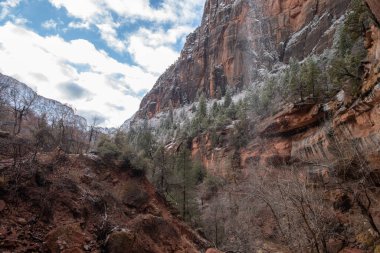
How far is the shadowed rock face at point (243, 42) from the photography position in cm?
8838

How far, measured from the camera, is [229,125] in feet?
195

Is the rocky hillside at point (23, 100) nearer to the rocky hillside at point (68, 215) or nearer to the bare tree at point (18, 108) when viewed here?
the bare tree at point (18, 108)

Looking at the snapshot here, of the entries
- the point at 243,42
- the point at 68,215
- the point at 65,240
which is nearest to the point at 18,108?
the point at 68,215

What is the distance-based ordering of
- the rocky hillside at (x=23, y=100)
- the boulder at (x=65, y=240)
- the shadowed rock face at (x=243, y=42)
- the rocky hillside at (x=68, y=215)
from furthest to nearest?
the shadowed rock face at (x=243, y=42), the rocky hillside at (x=23, y=100), the rocky hillside at (x=68, y=215), the boulder at (x=65, y=240)

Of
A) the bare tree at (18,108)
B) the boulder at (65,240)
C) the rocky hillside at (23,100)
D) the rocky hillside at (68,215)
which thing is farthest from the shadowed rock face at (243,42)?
the boulder at (65,240)

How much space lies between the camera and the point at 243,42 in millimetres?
111625

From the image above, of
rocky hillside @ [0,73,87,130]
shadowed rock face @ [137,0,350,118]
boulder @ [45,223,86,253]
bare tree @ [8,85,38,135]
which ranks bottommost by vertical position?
boulder @ [45,223,86,253]

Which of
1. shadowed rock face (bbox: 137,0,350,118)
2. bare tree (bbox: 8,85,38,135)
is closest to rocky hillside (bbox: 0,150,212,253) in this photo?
bare tree (bbox: 8,85,38,135)

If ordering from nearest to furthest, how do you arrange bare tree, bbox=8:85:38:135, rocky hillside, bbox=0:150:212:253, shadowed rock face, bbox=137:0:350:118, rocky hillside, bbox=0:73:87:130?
rocky hillside, bbox=0:150:212:253
bare tree, bbox=8:85:38:135
rocky hillside, bbox=0:73:87:130
shadowed rock face, bbox=137:0:350:118

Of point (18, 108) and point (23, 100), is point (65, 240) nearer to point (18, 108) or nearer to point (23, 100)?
point (18, 108)

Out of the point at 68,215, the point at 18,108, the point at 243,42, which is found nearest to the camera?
the point at 68,215

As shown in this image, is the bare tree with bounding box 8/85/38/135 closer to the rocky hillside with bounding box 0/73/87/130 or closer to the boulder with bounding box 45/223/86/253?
the rocky hillside with bounding box 0/73/87/130

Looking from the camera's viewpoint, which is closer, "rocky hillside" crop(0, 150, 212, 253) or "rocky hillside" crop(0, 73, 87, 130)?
"rocky hillside" crop(0, 150, 212, 253)

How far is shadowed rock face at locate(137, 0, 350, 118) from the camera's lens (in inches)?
3479
